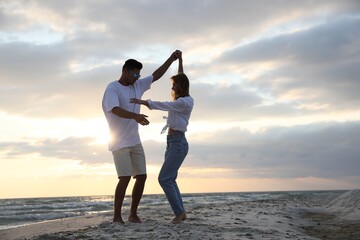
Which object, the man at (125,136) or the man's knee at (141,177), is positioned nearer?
the man at (125,136)

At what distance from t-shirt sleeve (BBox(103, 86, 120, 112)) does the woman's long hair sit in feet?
2.67

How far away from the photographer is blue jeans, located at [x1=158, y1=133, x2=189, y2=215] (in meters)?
5.61

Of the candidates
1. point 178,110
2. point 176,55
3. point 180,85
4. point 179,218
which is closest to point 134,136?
point 178,110

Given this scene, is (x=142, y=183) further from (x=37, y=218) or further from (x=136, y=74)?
(x=37, y=218)

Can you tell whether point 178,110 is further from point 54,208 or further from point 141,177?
point 54,208

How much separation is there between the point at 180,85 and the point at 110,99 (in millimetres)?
967

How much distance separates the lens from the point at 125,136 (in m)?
5.66

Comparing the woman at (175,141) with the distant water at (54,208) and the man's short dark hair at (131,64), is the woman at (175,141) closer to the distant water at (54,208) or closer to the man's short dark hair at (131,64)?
the man's short dark hair at (131,64)

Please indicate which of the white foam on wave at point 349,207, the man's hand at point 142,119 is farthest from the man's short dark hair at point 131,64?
the white foam on wave at point 349,207

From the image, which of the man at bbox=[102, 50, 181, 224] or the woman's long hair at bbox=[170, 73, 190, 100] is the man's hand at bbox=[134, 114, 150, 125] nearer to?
the man at bbox=[102, 50, 181, 224]

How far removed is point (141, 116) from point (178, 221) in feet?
5.44

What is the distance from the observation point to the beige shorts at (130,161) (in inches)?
221

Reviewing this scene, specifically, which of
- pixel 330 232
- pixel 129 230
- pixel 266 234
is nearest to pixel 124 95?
pixel 129 230

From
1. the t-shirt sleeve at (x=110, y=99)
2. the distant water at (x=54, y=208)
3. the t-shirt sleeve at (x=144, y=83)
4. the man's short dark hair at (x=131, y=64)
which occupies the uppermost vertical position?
the man's short dark hair at (x=131, y=64)
